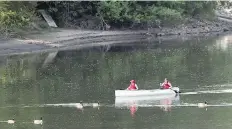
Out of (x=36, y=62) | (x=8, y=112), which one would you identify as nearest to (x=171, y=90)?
(x=8, y=112)

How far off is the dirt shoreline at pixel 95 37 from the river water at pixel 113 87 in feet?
13.6

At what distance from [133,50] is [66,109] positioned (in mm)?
41880

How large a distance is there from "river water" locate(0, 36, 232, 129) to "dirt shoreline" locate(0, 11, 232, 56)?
415 centimetres

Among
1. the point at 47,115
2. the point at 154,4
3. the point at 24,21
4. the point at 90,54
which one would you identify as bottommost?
the point at 47,115

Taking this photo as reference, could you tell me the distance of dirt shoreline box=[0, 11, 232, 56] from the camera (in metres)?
86.8

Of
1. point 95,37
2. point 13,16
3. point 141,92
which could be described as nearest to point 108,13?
point 95,37

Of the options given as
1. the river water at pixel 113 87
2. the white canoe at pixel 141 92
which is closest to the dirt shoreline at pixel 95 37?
the river water at pixel 113 87

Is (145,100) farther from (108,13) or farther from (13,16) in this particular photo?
(108,13)

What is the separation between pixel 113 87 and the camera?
5762 cm

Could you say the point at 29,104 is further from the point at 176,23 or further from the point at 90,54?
the point at 176,23

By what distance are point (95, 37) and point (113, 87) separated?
43.1 metres

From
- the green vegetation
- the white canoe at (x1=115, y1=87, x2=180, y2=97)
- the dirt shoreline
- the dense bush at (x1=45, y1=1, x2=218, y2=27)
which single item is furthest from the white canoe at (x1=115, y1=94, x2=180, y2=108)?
the dense bush at (x1=45, y1=1, x2=218, y2=27)

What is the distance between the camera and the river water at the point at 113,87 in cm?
4444

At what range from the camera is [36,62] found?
76375mm
